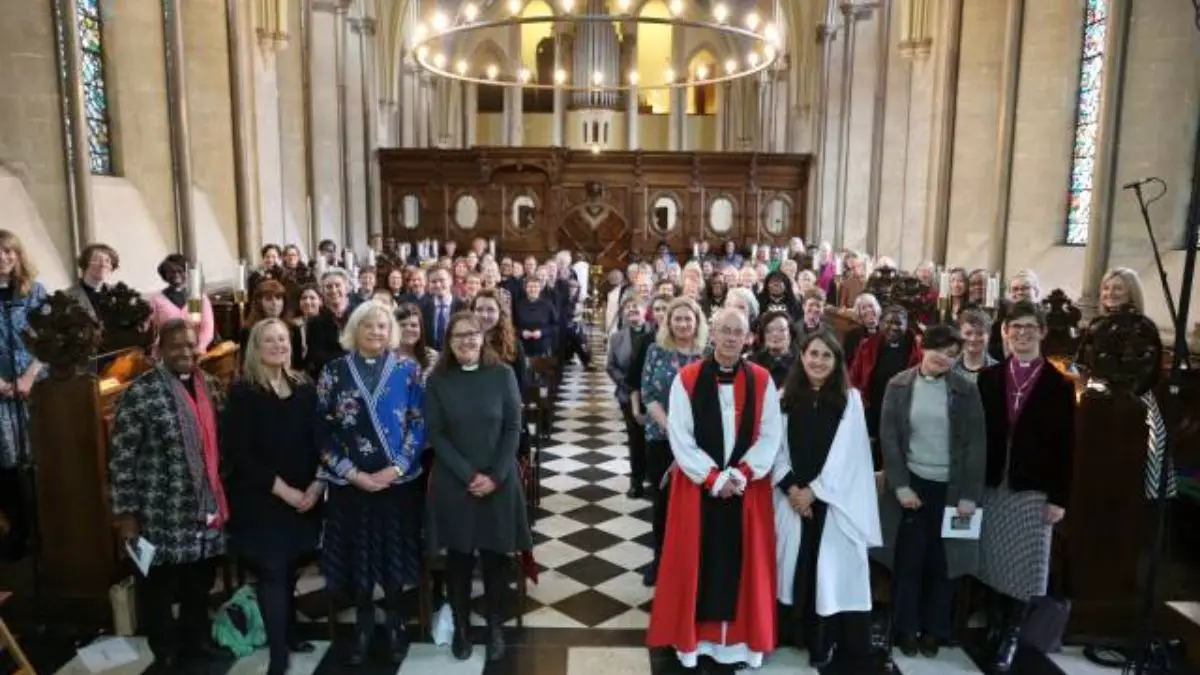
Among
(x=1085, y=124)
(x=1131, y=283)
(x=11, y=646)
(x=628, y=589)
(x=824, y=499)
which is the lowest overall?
(x=628, y=589)

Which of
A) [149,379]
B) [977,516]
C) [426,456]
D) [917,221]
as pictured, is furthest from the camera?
[917,221]

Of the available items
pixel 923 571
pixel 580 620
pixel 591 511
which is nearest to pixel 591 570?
pixel 580 620

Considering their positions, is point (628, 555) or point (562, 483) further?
point (562, 483)

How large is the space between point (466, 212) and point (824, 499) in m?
17.1

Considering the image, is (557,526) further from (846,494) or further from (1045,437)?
(1045,437)

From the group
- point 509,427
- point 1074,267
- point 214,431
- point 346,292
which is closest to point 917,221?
point 1074,267

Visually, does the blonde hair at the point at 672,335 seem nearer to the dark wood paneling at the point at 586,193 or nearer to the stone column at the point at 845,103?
the stone column at the point at 845,103

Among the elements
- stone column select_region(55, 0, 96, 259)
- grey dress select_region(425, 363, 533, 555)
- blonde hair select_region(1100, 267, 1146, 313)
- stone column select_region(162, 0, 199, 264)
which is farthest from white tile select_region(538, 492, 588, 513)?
stone column select_region(162, 0, 199, 264)

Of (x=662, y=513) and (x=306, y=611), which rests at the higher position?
(x=662, y=513)

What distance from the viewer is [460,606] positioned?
400 centimetres

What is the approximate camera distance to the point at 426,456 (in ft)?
13.9

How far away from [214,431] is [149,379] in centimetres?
36

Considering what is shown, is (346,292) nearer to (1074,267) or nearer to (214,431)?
(214,431)

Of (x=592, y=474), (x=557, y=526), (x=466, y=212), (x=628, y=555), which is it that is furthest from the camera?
(x=466, y=212)
